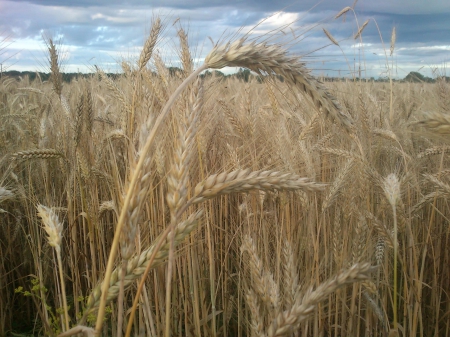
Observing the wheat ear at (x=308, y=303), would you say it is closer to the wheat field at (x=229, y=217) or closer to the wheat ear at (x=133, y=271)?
the wheat field at (x=229, y=217)

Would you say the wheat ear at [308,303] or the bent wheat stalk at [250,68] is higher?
the bent wheat stalk at [250,68]

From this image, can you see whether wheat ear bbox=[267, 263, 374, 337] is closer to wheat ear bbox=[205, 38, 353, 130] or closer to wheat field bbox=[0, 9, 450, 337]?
wheat field bbox=[0, 9, 450, 337]

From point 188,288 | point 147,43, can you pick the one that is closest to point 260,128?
point 147,43

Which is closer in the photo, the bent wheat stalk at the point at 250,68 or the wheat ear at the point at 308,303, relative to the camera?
the bent wheat stalk at the point at 250,68

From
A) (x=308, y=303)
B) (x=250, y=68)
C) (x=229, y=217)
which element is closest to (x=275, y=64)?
(x=250, y=68)

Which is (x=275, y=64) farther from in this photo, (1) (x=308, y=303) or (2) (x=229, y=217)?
(2) (x=229, y=217)

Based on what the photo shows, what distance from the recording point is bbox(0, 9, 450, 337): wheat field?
43.9 inches

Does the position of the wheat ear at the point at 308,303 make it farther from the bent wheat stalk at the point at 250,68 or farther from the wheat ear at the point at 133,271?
the bent wheat stalk at the point at 250,68

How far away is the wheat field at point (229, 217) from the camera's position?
112 centimetres

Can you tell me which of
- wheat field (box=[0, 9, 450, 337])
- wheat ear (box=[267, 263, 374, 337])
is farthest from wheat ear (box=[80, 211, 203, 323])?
wheat ear (box=[267, 263, 374, 337])

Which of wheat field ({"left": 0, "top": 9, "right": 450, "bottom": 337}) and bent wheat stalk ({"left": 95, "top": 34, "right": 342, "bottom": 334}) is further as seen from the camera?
wheat field ({"left": 0, "top": 9, "right": 450, "bottom": 337})

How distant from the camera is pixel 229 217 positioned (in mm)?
2900

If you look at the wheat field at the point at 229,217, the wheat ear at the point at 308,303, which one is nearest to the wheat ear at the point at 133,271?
the wheat field at the point at 229,217

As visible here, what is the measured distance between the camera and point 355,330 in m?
2.30
